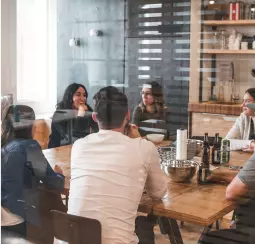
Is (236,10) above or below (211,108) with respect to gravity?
above

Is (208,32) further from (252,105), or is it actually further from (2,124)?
(2,124)

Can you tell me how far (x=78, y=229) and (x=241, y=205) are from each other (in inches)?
22.9

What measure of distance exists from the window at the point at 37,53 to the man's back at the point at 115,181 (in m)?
0.83

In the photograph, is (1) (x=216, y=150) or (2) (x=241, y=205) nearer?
(2) (x=241, y=205)

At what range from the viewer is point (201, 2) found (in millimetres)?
2363

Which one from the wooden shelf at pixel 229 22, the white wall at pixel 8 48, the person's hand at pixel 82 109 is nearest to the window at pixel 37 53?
the white wall at pixel 8 48

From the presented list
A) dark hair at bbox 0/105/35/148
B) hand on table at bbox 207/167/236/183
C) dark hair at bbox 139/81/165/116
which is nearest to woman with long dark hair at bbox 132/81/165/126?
dark hair at bbox 139/81/165/116

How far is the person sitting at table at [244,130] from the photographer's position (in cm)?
210

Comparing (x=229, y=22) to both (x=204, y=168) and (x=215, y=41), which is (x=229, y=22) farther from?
(x=204, y=168)

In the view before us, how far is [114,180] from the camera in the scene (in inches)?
66.9

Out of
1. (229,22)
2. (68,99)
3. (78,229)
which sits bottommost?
(78,229)

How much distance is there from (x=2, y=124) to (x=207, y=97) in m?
1.04

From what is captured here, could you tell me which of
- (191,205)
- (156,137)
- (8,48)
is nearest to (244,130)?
(156,137)

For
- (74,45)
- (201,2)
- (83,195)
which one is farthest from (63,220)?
(201,2)
